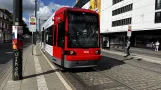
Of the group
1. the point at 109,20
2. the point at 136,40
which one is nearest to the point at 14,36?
the point at 136,40

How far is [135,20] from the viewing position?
1708 inches

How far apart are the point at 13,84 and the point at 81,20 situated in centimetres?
459

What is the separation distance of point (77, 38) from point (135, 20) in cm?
3539

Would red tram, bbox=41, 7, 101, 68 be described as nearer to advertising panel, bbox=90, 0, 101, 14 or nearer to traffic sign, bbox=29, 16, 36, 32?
traffic sign, bbox=29, 16, 36, 32

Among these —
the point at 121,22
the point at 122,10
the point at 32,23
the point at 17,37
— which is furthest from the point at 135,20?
the point at 17,37

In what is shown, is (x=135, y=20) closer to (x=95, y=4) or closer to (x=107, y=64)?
(x=95, y=4)

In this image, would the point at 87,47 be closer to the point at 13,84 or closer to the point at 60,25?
the point at 60,25

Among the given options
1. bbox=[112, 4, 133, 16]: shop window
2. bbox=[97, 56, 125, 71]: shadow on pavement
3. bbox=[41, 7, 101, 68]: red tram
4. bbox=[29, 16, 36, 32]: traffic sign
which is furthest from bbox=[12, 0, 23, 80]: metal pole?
bbox=[112, 4, 133, 16]: shop window

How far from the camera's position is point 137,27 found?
42375 millimetres

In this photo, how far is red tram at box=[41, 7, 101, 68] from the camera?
394 inches

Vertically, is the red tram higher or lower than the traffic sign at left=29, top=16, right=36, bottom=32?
A: lower

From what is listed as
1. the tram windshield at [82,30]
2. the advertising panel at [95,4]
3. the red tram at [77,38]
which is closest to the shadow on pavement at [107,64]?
the red tram at [77,38]

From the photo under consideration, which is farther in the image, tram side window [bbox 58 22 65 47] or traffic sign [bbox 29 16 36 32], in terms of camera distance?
traffic sign [bbox 29 16 36 32]

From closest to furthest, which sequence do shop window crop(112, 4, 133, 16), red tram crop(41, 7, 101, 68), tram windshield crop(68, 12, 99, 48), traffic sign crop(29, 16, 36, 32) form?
red tram crop(41, 7, 101, 68) → tram windshield crop(68, 12, 99, 48) → traffic sign crop(29, 16, 36, 32) → shop window crop(112, 4, 133, 16)
